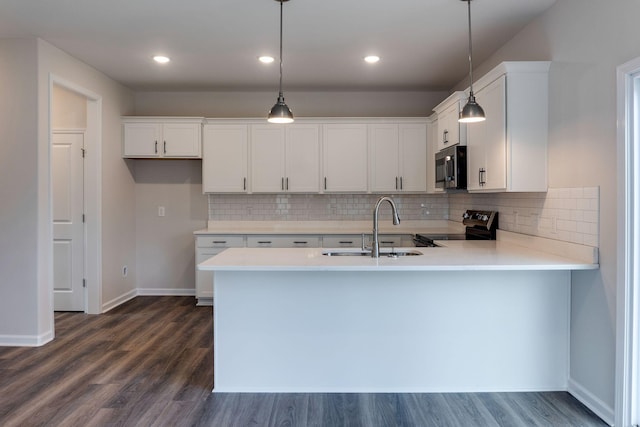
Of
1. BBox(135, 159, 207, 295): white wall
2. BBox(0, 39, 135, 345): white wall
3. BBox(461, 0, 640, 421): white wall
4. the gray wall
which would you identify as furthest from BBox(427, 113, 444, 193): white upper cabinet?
BBox(0, 39, 135, 345): white wall

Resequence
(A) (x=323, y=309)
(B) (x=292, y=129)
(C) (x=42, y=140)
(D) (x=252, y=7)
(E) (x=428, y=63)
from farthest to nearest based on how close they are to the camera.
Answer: (B) (x=292, y=129) < (E) (x=428, y=63) < (C) (x=42, y=140) < (D) (x=252, y=7) < (A) (x=323, y=309)

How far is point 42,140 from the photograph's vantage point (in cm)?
370

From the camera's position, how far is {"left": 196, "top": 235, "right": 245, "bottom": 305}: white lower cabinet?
4.88 metres

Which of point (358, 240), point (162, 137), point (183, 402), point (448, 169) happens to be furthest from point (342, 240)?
point (183, 402)

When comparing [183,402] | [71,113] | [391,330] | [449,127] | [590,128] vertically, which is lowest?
[183,402]

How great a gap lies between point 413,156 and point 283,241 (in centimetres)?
183

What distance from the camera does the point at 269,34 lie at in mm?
3555

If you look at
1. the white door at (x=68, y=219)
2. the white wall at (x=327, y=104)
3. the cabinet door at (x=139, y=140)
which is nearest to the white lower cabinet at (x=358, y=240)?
the white wall at (x=327, y=104)

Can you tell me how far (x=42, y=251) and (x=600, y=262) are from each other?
13.8 feet

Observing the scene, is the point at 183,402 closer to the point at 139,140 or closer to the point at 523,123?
the point at 523,123

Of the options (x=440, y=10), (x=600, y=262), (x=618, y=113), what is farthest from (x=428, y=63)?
(x=600, y=262)

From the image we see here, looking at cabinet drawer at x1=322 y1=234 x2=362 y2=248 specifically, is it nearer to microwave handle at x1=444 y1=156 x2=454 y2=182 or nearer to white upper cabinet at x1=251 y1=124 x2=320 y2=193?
white upper cabinet at x1=251 y1=124 x2=320 y2=193

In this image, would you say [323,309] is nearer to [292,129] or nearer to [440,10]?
[440,10]

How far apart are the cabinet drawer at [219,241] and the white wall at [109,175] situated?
3.31 feet
